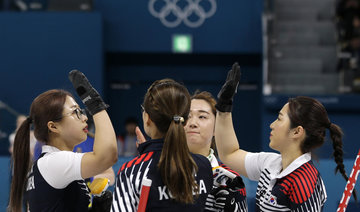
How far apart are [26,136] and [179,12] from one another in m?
9.66

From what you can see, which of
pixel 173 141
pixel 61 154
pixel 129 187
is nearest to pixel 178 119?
pixel 173 141

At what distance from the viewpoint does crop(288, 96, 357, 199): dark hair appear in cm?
343

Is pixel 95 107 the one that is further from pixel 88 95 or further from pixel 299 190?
pixel 299 190

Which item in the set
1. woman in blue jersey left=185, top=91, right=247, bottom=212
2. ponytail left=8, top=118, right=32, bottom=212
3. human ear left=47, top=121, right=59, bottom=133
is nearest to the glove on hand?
woman in blue jersey left=185, top=91, right=247, bottom=212

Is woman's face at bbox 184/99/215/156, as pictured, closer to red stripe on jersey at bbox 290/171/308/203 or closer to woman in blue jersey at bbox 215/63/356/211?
woman in blue jersey at bbox 215/63/356/211

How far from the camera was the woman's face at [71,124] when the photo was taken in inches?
130

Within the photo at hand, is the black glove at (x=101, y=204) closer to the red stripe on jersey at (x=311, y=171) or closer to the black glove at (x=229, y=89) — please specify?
the black glove at (x=229, y=89)

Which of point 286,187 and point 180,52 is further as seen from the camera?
point 180,52

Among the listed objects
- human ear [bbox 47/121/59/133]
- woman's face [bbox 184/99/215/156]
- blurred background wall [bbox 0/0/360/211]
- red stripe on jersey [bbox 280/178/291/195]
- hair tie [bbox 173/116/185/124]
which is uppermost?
hair tie [bbox 173/116/185/124]

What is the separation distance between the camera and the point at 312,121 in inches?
135

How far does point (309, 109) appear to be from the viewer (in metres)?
3.44

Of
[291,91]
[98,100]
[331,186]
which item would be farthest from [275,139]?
[291,91]

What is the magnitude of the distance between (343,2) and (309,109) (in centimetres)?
1004

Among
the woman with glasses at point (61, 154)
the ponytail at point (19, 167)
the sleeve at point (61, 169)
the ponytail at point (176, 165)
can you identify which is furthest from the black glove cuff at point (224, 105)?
the ponytail at point (19, 167)
